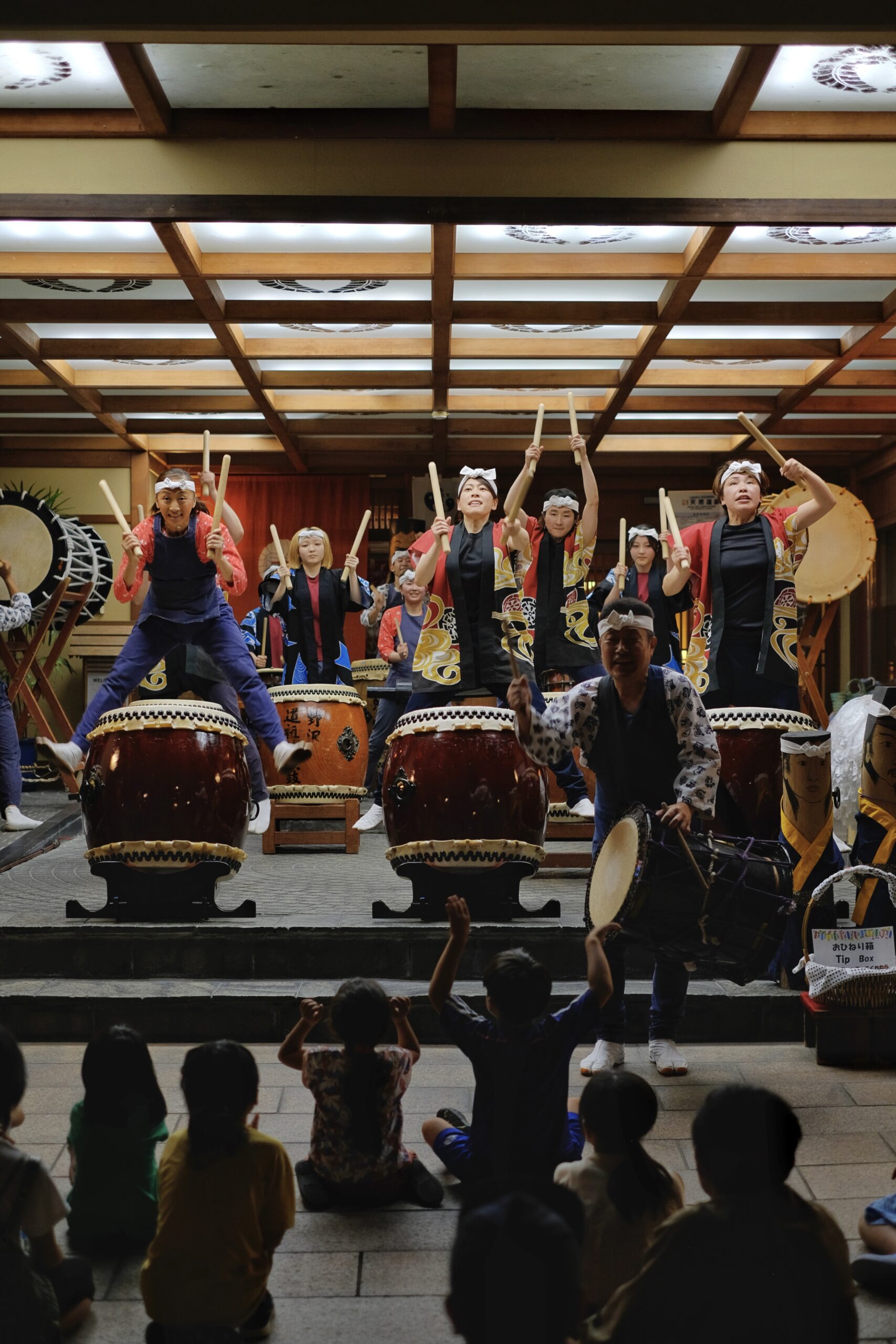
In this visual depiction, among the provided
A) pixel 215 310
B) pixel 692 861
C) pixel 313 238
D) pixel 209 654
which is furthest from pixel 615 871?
pixel 215 310

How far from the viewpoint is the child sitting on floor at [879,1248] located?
1.59m

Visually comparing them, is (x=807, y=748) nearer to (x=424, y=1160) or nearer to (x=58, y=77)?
(x=424, y=1160)

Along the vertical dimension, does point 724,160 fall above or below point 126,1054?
above

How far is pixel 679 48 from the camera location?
361 cm

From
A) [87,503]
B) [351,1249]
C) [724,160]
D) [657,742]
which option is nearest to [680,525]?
[87,503]

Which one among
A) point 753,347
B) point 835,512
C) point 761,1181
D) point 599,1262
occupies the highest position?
point 753,347

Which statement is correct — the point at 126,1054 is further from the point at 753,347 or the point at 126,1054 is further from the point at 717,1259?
the point at 753,347

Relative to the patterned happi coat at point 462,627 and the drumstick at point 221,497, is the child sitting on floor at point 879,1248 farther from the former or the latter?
the drumstick at point 221,497

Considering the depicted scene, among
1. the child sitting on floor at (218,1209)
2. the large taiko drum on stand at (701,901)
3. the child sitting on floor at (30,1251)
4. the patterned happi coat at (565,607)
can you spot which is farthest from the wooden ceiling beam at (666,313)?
the child sitting on floor at (30,1251)

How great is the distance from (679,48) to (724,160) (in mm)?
398

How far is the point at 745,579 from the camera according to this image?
149 inches

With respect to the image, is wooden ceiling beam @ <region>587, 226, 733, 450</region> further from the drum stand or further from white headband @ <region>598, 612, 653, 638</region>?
the drum stand

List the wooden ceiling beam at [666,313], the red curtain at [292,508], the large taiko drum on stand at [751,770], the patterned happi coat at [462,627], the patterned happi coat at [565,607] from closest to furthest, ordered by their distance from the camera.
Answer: the large taiko drum on stand at [751,770]
the patterned happi coat at [462,627]
the patterned happi coat at [565,607]
the wooden ceiling beam at [666,313]
the red curtain at [292,508]

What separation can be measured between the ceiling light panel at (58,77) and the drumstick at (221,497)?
1.22 meters
